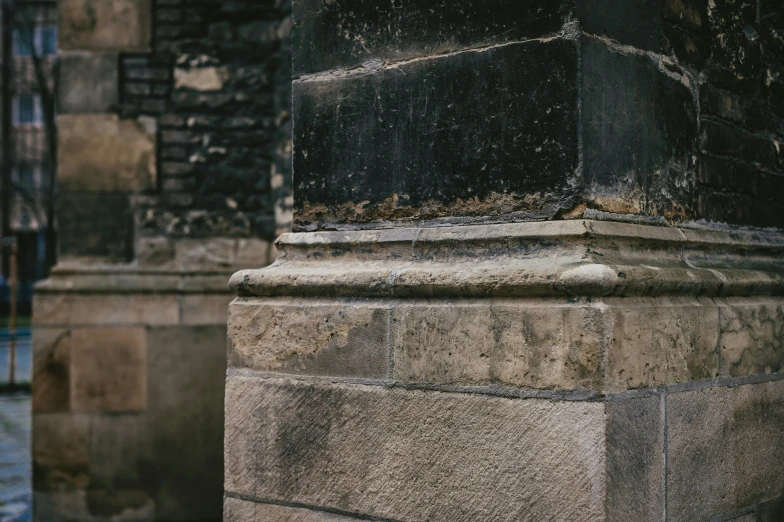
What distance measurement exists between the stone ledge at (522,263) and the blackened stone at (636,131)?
0.35 feet

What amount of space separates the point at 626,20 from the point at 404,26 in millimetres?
590

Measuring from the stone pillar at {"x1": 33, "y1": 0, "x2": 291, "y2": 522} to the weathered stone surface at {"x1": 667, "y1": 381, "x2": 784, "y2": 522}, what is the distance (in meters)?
3.79

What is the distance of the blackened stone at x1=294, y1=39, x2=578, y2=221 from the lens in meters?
2.35

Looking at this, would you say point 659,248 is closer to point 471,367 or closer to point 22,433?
point 471,367

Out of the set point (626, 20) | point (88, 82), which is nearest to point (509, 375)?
point (626, 20)

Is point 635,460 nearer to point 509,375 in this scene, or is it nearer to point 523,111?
point 509,375

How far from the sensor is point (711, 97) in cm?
289

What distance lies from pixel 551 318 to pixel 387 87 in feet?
2.83

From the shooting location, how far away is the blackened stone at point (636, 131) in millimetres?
2332

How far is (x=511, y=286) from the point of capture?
2252 mm

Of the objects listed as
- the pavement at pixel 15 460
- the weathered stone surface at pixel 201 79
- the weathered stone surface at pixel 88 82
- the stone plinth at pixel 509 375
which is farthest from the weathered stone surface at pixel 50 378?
the stone plinth at pixel 509 375

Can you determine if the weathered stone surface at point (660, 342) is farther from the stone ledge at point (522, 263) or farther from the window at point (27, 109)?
the window at point (27, 109)

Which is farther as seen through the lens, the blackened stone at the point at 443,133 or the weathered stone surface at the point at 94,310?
the weathered stone surface at the point at 94,310

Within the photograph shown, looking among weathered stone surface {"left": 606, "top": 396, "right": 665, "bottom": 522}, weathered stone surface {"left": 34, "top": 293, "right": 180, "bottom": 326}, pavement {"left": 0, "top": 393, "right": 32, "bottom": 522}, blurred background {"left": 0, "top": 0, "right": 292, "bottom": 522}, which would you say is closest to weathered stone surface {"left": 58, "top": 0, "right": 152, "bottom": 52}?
blurred background {"left": 0, "top": 0, "right": 292, "bottom": 522}
